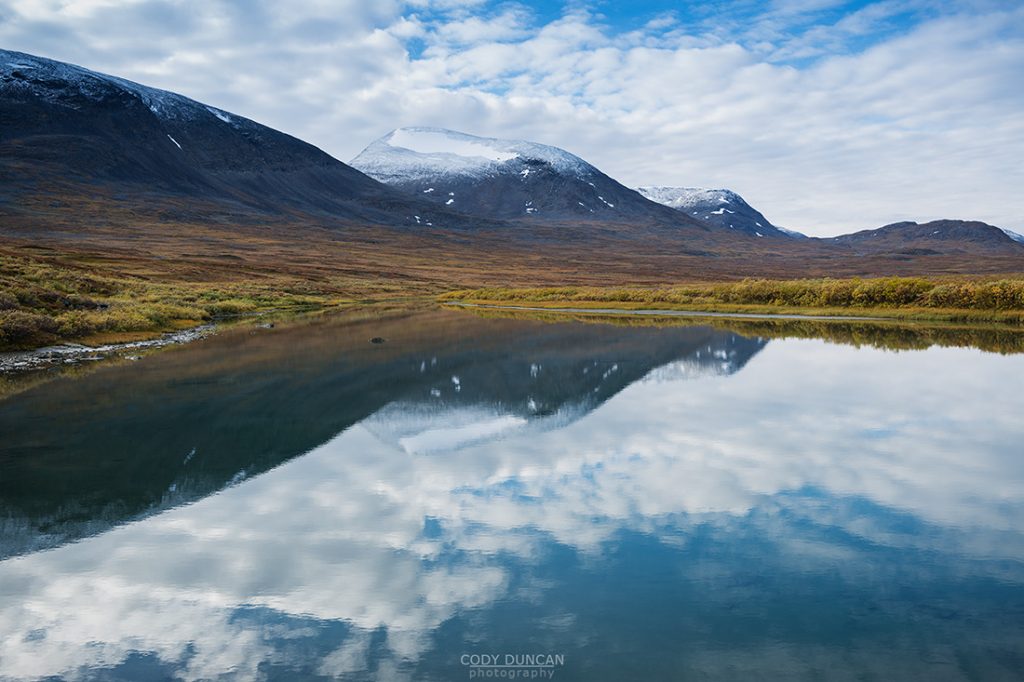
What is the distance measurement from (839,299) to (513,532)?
47390 millimetres

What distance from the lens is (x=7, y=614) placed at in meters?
7.91

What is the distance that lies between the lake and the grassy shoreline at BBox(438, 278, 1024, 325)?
23.2 m

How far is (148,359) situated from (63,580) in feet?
71.1

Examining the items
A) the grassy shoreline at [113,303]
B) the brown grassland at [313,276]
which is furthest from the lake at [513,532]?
the brown grassland at [313,276]

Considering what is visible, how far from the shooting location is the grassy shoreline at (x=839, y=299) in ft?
139

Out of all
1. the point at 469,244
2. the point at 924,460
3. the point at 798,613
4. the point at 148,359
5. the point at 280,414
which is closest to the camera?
the point at 798,613

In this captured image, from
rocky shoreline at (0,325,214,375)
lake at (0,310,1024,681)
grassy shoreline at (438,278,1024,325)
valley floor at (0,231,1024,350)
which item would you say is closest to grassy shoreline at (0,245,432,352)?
valley floor at (0,231,1024,350)

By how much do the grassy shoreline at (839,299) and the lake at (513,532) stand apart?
2322 cm

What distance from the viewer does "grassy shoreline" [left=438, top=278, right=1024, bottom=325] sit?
4231 centimetres

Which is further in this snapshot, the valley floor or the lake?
the valley floor

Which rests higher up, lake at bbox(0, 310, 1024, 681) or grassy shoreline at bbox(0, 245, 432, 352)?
grassy shoreline at bbox(0, 245, 432, 352)

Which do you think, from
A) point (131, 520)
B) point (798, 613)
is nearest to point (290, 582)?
point (131, 520)

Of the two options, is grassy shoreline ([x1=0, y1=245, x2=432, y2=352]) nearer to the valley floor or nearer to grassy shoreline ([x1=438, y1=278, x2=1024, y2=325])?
the valley floor

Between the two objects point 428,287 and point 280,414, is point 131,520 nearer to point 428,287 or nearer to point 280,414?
point 280,414
